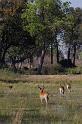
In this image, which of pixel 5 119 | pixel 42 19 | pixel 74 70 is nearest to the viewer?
pixel 5 119

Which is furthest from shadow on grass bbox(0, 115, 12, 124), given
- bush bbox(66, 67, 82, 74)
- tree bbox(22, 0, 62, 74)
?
tree bbox(22, 0, 62, 74)

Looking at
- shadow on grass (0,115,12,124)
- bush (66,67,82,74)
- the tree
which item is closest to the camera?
shadow on grass (0,115,12,124)

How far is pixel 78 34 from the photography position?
8706cm

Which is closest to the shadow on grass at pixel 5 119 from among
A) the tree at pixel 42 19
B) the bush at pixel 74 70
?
the bush at pixel 74 70

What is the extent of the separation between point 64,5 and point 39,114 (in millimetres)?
55466

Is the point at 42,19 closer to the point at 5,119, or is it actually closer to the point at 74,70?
the point at 74,70

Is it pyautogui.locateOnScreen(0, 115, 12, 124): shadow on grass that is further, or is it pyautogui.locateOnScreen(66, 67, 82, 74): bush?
pyautogui.locateOnScreen(66, 67, 82, 74): bush

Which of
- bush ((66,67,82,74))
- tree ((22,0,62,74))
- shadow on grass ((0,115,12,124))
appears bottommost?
bush ((66,67,82,74))

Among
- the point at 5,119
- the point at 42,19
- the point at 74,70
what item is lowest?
the point at 74,70

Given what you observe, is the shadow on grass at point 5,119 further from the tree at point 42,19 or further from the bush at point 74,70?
the tree at point 42,19

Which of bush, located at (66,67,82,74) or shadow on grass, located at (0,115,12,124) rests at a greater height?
shadow on grass, located at (0,115,12,124)

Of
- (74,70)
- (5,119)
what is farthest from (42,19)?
(5,119)

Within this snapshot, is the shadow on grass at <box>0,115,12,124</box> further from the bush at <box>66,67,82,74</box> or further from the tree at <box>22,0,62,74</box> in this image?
the tree at <box>22,0,62,74</box>

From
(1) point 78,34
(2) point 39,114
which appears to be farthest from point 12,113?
(1) point 78,34
